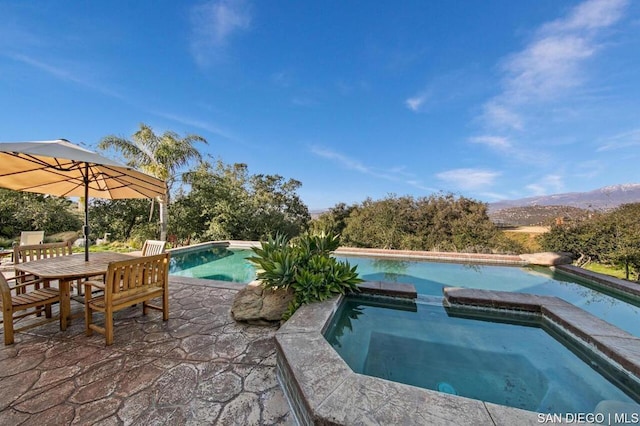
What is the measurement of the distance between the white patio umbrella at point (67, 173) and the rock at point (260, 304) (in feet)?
7.85

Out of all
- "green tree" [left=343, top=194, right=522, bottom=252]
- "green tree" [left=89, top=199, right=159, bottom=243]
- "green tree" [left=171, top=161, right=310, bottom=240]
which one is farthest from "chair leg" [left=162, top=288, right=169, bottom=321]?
"green tree" [left=89, top=199, right=159, bottom=243]

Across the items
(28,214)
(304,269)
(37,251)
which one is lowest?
(304,269)

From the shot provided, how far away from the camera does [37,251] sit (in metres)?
4.13

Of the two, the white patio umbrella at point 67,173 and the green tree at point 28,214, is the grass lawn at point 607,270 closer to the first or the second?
the white patio umbrella at point 67,173

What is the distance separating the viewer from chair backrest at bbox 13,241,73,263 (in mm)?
3841

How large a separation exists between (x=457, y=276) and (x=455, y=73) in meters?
8.39

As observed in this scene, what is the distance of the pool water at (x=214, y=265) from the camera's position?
735 centimetres

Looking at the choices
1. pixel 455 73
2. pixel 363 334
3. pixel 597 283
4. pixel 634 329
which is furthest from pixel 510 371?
pixel 455 73

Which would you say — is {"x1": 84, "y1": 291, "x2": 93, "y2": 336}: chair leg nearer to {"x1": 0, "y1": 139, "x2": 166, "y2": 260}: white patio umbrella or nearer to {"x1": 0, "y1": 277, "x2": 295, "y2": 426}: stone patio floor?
{"x1": 0, "y1": 277, "x2": 295, "y2": 426}: stone patio floor

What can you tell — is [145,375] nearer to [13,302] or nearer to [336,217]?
[13,302]

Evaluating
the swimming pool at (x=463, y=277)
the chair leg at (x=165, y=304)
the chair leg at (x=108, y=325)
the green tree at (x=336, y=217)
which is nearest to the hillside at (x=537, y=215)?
the swimming pool at (x=463, y=277)

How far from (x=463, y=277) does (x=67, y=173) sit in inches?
343

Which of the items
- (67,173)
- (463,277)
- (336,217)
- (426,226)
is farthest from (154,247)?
(336,217)

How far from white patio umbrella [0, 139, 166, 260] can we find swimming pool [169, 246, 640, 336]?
2.78 m
